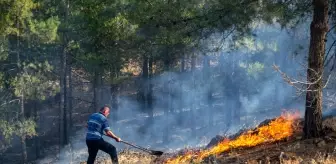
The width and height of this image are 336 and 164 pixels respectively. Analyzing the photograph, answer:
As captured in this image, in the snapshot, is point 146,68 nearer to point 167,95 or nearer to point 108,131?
point 167,95

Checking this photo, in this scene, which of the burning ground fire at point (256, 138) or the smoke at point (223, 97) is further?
the smoke at point (223, 97)

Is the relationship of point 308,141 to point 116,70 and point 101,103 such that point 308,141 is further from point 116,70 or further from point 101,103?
point 101,103

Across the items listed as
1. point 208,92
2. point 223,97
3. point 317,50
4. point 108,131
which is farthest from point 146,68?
point 317,50

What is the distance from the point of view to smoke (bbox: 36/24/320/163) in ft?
92.6

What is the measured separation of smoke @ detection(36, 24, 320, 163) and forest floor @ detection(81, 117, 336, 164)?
1821 cm

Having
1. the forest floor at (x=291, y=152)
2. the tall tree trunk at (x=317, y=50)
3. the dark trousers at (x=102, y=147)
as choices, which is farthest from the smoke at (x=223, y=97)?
the tall tree trunk at (x=317, y=50)

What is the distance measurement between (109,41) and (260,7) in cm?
1200

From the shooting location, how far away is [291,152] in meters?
7.94

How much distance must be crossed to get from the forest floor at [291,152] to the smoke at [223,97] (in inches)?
717

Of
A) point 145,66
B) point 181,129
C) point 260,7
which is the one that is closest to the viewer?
point 260,7

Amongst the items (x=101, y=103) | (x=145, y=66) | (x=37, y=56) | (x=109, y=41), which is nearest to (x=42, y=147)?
(x=101, y=103)

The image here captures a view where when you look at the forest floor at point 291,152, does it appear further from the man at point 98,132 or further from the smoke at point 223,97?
the smoke at point 223,97

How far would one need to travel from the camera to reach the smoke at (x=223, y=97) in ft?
92.6

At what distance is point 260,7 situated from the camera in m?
9.91
